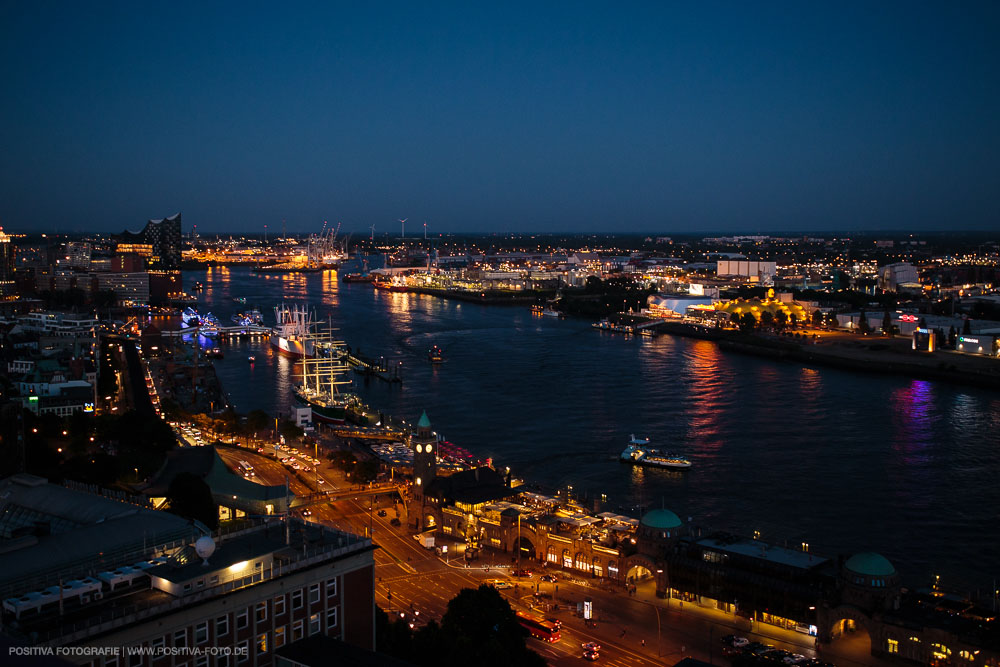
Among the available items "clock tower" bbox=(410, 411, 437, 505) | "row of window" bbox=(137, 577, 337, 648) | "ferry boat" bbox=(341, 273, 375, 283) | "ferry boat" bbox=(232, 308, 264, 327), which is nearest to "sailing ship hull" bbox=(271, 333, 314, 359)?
"ferry boat" bbox=(232, 308, 264, 327)

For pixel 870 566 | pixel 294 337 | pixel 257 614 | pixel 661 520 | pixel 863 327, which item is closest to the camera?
pixel 257 614

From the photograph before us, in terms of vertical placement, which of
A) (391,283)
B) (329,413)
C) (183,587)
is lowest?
(329,413)

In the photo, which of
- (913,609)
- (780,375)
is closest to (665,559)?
(913,609)

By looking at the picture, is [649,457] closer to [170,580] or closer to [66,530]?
[66,530]

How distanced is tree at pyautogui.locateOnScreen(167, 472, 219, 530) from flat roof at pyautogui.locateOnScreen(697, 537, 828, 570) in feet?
9.07

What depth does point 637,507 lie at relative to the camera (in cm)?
652

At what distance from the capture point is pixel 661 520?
198 inches

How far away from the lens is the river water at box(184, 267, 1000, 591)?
6.18 metres

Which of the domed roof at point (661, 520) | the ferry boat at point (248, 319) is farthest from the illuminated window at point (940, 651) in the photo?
the ferry boat at point (248, 319)

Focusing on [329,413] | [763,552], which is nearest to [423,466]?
[763,552]

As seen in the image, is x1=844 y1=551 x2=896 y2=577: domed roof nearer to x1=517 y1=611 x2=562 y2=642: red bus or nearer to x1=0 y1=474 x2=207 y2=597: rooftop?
x1=517 y1=611 x2=562 y2=642: red bus

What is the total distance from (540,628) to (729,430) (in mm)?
5082

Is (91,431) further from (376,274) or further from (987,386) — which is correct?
(376,274)

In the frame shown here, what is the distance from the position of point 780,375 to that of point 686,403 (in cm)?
309
